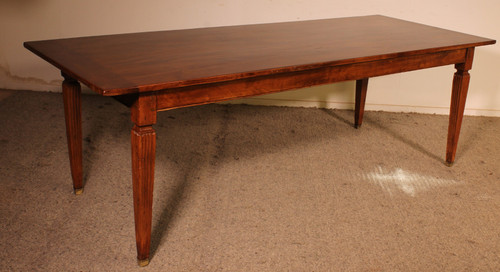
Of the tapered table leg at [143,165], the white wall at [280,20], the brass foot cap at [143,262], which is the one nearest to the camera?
the tapered table leg at [143,165]

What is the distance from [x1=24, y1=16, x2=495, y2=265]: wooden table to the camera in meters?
1.51

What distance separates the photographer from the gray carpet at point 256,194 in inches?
69.9

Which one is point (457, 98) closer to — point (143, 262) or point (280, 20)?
point (280, 20)

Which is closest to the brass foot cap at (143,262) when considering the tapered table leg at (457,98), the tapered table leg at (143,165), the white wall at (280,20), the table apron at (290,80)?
the tapered table leg at (143,165)

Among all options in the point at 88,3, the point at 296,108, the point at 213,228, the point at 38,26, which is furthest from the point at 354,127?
the point at 38,26

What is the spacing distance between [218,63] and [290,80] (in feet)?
0.82

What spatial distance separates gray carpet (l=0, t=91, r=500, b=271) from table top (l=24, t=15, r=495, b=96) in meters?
0.61

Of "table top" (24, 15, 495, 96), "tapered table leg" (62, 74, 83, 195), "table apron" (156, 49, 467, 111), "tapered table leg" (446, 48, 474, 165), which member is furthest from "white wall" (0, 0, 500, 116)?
"tapered table leg" (62, 74, 83, 195)

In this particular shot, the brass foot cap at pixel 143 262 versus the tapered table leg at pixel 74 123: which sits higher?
the tapered table leg at pixel 74 123

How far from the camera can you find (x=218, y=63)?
5.56ft

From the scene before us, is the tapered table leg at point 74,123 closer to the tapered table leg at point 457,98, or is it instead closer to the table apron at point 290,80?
the table apron at point 290,80

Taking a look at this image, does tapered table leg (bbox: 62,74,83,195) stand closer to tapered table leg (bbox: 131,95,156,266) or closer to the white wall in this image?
tapered table leg (bbox: 131,95,156,266)

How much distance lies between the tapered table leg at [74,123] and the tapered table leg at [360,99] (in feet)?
4.97

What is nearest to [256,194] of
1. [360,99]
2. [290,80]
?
[290,80]
